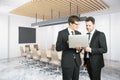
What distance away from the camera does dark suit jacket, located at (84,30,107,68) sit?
6.36 ft

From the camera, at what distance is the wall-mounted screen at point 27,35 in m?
8.95

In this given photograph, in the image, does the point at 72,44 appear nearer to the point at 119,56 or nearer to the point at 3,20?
the point at 119,56

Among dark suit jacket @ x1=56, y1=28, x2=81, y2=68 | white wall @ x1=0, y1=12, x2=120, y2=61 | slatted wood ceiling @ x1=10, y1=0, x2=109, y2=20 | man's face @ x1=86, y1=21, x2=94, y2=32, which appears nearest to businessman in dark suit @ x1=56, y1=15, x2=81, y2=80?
dark suit jacket @ x1=56, y1=28, x2=81, y2=68

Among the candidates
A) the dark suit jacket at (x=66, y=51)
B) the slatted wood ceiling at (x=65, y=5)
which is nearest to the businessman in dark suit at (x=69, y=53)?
the dark suit jacket at (x=66, y=51)

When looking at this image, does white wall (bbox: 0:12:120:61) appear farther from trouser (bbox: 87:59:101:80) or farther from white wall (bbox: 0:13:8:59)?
trouser (bbox: 87:59:101:80)

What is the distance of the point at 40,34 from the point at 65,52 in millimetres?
8468

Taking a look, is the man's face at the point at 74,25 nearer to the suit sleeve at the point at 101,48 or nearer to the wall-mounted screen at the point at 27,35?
the suit sleeve at the point at 101,48

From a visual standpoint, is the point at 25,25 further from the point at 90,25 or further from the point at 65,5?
the point at 90,25

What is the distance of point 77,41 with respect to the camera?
5.69ft

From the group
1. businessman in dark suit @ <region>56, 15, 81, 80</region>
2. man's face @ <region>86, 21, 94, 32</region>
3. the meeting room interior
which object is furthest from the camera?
the meeting room interior

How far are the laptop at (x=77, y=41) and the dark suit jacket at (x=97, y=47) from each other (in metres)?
0.28

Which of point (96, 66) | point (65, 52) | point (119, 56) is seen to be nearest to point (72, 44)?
point (65, 52)

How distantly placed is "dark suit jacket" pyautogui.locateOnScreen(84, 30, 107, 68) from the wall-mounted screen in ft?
25.3

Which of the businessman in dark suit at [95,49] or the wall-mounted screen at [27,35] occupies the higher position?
the wall-mounted screen at [27,35]
